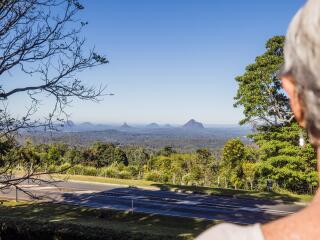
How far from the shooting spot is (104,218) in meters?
17.5

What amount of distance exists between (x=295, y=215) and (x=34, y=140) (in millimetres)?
7810

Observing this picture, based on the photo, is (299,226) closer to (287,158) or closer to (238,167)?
(287,158)

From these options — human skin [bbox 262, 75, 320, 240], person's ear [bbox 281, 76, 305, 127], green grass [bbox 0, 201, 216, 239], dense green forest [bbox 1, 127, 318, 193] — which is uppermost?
person's ear [bbox 281, 76, 305, 127]

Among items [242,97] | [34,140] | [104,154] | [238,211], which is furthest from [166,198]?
[104,154]

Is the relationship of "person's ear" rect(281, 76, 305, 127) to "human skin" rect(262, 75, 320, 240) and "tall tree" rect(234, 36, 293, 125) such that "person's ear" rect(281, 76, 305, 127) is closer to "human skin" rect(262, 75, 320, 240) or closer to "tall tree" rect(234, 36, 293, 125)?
"human skin" rect(262, 75, 320, 240)

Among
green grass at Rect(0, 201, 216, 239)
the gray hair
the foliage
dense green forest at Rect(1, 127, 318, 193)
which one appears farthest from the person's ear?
the foliage

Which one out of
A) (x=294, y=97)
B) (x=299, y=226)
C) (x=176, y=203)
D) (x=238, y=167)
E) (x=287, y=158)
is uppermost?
(x=294, y=97)

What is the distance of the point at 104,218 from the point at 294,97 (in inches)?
696

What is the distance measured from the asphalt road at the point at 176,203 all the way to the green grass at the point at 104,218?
0.84 meters

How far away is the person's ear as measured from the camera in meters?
0.63

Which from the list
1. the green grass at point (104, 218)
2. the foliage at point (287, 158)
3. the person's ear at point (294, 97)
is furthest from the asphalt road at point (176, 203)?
the person's ear at point (294, 97)

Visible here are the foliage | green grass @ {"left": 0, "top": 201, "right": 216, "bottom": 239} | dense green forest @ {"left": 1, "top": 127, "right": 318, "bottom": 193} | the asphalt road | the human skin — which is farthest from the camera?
dense green forest @ {"left": 1, "top": 127, "right": 318, "bottom": 193}

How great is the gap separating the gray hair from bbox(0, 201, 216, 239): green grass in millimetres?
14482

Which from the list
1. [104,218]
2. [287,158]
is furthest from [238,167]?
[104,218]
